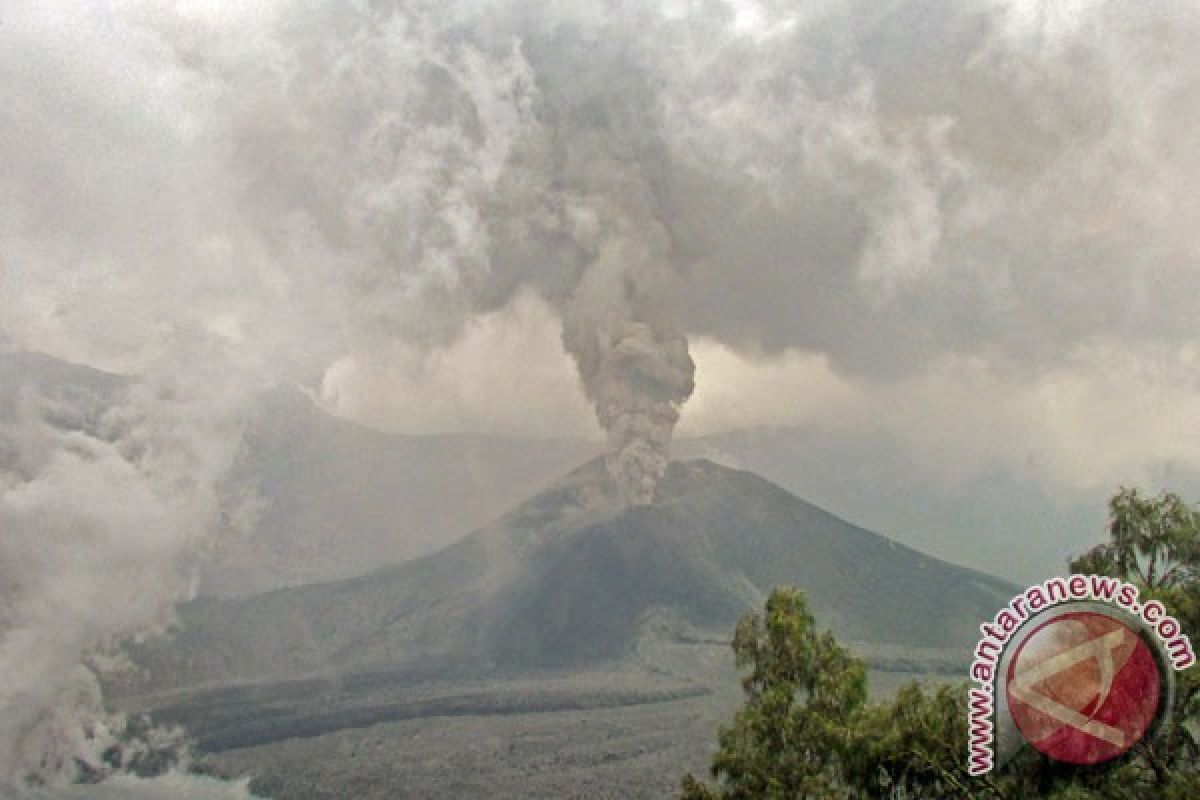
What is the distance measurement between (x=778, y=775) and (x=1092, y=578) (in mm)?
6548

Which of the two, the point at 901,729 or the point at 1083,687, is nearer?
the point at 1083,687

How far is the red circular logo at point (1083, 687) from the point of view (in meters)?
12.1

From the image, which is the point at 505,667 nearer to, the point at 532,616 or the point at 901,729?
the point at 532,616

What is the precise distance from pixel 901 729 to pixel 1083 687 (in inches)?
109

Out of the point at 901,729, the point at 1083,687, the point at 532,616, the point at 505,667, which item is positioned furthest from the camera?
the point at 532,616

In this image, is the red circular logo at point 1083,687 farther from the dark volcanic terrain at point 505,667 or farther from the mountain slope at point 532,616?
the mountain slope at point 532,616

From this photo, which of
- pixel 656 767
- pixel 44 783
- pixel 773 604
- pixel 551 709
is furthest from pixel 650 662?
pixel 773 604

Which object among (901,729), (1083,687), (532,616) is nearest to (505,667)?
(532,616)

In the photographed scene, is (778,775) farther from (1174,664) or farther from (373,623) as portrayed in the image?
(373,623)

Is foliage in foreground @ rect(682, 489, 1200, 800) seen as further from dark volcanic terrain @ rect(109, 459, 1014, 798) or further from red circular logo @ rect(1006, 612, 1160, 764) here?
dark volcanic terrain @ rect(109, 459, 1014, 798)

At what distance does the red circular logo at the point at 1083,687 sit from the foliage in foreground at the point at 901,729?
1.26 feet

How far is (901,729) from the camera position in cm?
1402

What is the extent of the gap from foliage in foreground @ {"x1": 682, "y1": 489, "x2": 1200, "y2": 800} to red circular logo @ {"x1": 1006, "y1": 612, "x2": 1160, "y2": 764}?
15.1 inches

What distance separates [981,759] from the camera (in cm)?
1288
